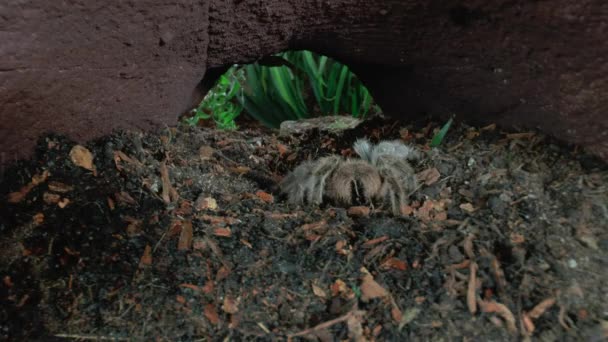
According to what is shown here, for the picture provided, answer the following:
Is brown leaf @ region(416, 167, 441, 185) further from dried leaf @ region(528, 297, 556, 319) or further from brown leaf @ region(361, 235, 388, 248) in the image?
dried leaf @ region(528, 297, 556, 319)

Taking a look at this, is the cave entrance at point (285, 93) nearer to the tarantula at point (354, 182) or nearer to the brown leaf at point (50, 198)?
the tarantula at point (354, 182)

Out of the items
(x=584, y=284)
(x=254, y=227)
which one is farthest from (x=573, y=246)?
(x=254, y=227)

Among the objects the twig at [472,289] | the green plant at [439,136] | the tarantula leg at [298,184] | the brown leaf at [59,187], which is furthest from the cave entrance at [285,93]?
the twig at [472,289]

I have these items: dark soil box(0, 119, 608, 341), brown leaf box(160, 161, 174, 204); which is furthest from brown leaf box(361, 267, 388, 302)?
brown leaf box(160, 161, 174, 204)

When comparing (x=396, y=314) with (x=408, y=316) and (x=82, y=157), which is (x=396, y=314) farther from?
(x=82, y=157)

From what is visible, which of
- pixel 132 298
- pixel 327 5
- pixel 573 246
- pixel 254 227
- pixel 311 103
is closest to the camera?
pixel 132 298

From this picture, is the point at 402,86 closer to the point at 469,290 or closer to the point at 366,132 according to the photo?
the point at 366,132

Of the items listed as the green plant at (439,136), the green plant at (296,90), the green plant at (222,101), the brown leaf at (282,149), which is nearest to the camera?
the green plant at (439,136)
